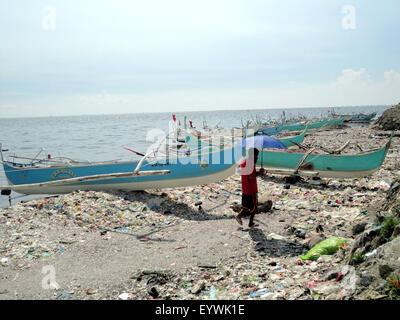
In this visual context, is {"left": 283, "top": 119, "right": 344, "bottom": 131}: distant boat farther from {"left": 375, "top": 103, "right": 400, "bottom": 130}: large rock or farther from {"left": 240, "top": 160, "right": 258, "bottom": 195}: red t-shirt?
{"left": 240, "top": 160, "right": 258, "bottom": 195}: red t-shirt

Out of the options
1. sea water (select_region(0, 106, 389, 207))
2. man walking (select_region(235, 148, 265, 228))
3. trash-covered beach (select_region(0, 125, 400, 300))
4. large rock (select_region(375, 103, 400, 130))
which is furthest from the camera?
large rock (select_region(375, 103, 400, 130))

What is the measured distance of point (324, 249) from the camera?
4555 millimetres

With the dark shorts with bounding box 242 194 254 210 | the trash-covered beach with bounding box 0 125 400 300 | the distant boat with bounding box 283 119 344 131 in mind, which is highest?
the distant boat with bounding box 283 119 344 131

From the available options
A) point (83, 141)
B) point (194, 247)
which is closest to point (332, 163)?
point (194, 247)

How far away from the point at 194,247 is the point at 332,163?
6.59 m

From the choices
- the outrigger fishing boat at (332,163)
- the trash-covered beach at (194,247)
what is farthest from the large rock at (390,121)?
the trash-covered beach at (194,247)

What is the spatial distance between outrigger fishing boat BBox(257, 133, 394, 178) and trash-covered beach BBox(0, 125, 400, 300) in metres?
0.73

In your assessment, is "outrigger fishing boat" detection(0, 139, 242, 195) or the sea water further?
the sea water

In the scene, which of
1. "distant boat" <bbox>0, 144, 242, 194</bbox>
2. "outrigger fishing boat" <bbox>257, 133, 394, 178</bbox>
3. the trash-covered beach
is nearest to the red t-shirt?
the trash-covered beach

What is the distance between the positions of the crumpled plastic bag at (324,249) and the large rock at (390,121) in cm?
2885

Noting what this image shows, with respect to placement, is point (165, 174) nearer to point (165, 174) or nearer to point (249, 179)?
point (165, 174)

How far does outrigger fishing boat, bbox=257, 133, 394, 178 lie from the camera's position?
31.5 ft
